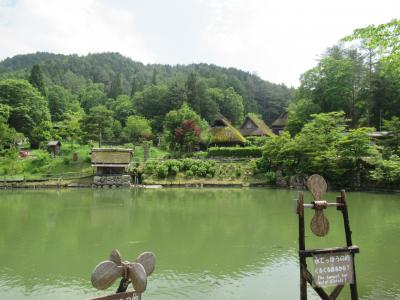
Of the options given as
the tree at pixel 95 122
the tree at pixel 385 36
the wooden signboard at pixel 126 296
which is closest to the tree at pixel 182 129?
the tree at pixel 95 122

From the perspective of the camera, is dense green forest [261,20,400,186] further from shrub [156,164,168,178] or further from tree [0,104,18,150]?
tree [0,104,18,150]

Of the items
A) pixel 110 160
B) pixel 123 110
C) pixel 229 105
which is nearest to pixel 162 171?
pixel 110 160

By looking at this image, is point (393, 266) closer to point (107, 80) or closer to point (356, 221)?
point (356, 221)

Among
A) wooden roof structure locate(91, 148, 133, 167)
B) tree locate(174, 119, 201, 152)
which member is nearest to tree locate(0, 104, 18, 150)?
wooden roof structure locate(91, 148, 133, 167)

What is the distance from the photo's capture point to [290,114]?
41156mm

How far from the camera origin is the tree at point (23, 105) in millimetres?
41438

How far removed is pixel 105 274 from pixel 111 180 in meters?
28.5

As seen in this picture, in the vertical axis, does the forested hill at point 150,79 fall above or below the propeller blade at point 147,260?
above

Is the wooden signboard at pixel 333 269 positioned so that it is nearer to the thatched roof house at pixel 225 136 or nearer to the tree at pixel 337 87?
the tree at pixel 337 87

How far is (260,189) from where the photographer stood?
2881 cm

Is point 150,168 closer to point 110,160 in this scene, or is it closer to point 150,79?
point 110,160

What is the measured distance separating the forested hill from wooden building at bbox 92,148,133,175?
69.7ft

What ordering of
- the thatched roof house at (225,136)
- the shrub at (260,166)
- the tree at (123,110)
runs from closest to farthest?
the shrub at (260,166) → the thatched roof house at (225,136) → the tree at (123,110)

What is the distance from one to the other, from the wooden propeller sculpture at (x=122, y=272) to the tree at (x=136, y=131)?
41.2m
